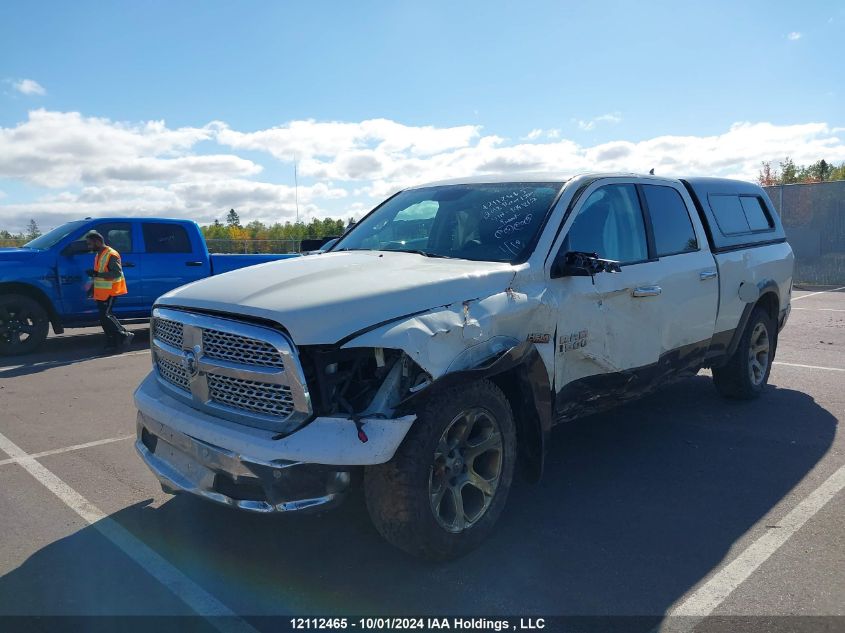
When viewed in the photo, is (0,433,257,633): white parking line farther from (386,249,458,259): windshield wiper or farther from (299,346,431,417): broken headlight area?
(386,249,458,259): windshield wiper

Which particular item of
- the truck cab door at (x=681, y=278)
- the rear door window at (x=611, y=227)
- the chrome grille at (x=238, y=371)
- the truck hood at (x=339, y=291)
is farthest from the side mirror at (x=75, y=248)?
the truck cab door at (x=681, y=278)

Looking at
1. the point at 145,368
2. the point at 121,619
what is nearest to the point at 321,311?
the point at 121,619

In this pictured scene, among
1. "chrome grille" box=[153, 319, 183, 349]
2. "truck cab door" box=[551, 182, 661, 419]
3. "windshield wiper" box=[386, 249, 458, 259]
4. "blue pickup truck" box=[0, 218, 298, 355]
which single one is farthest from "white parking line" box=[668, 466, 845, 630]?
"blue pickup truck" box=[0, 218, 298, 355]

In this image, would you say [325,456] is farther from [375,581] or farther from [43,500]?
[43,500]

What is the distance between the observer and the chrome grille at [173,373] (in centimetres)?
359

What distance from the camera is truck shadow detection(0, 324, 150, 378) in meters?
8.81

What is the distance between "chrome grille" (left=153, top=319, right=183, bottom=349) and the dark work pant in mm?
6587

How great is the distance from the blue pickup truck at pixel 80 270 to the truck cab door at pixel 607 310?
8.05 m

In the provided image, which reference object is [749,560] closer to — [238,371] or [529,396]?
[529,396]

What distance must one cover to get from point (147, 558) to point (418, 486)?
59.4 inches

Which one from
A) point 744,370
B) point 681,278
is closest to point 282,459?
point 681,278

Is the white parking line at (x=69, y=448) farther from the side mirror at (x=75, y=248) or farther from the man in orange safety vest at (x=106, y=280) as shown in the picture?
the side mirror at (x=75, y=248)

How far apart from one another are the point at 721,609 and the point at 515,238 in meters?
2.20

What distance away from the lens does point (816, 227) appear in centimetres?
1997
